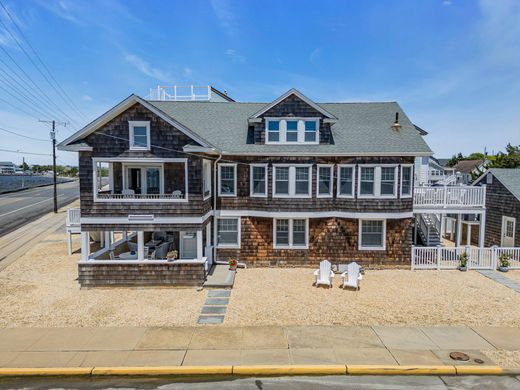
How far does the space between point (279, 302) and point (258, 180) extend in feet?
22.0

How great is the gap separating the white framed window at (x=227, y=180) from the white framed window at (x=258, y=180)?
0.89m

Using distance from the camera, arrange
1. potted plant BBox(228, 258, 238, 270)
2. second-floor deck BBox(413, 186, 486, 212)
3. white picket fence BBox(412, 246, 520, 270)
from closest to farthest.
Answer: potted plant BBox(228, 258, 238, 270), white picket fence BBox(412, 246, 520, 270), second-floor deck BBox(413, 186, 486, 212)

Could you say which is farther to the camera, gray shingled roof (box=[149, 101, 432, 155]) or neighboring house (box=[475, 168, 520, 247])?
neighboring house (box=[475, 168, 520, 247])

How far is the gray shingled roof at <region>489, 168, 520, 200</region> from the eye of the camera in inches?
753

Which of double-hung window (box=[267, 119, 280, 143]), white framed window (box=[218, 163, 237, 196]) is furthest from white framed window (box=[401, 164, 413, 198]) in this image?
white framed window (box=[218, 163, 237, 196])

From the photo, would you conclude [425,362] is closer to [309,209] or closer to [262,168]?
[309,209]

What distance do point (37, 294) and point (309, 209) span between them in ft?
41.1

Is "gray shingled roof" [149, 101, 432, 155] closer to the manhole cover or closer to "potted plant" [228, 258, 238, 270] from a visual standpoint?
"potted plant" [228, 258, 238, 270]

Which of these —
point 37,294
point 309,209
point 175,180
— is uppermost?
point 175,180

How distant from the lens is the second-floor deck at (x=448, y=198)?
17.1 m

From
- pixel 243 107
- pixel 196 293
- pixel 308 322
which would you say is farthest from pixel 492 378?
pixel 243 107

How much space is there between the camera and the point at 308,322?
34.2 feet

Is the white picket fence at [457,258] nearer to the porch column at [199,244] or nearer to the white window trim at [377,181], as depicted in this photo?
the white window trim at [377,181]

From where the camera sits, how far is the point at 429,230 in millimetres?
19156
